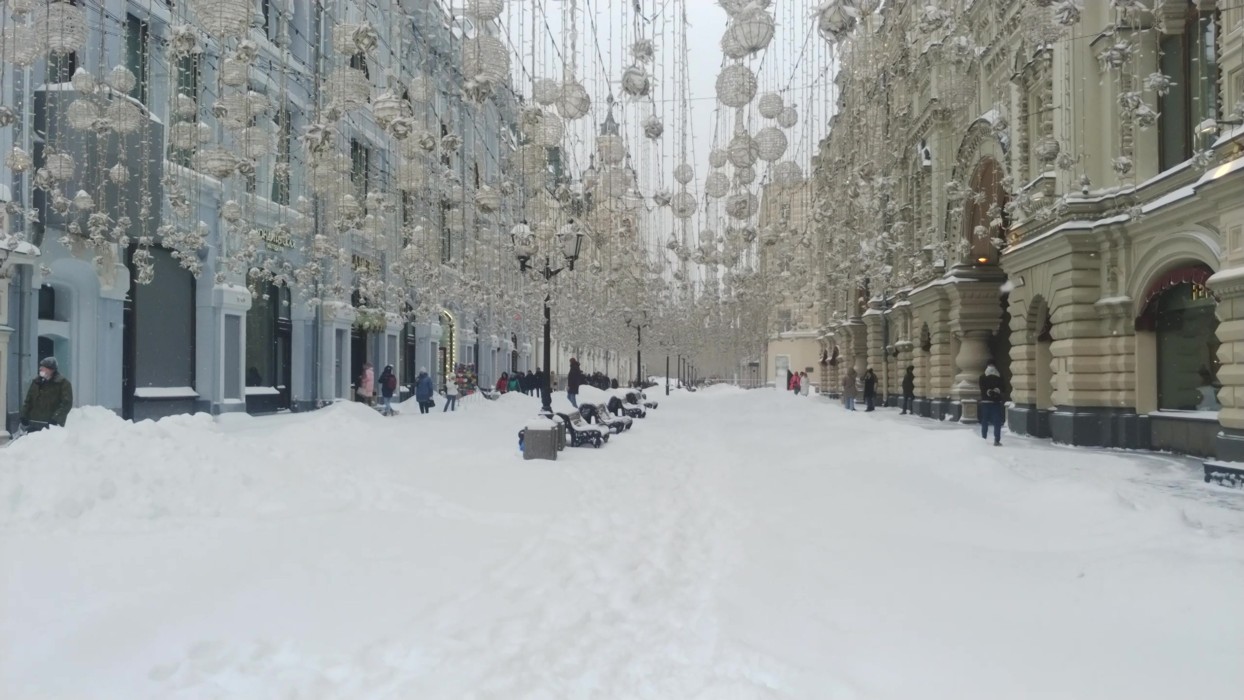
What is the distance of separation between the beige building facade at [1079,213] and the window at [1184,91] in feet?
0.13

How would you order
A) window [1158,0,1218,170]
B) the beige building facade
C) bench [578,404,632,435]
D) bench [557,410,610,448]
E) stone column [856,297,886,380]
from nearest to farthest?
the beige building facade → window [1158,0,1218,170] → bench [557,410,610,448] → bench [578,404,632,435] → stone column [856,297,886,380]

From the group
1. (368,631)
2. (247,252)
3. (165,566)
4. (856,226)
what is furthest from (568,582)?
(247,252)

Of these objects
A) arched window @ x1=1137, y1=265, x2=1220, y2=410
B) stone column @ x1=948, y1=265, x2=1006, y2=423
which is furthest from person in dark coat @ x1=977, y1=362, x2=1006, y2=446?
stone column @ x1=948, y1=265, x2=1006, y2=423

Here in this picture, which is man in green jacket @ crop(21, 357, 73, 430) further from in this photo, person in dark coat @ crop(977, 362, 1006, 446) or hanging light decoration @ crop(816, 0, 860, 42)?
person in dark coat @ crop(977, 362, 1006, 446)

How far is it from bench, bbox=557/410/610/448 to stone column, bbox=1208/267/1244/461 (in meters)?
10.6

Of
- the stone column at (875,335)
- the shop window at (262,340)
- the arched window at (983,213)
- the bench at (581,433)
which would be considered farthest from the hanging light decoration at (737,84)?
the stone column at (875,335)

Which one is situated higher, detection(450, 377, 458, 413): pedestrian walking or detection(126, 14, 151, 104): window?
detection(126, 14, 151, 104): window

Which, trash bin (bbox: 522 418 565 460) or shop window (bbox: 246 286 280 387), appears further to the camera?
shop window (bbox: 246 286 280 387)

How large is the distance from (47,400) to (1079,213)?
1977 centimetres

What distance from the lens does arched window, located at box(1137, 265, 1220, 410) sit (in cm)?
1700

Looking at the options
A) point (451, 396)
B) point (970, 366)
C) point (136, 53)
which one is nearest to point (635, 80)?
point (136, 53)

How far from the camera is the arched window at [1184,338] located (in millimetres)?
17000

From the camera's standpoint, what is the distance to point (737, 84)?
7.49 metres

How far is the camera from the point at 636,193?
1327cm
